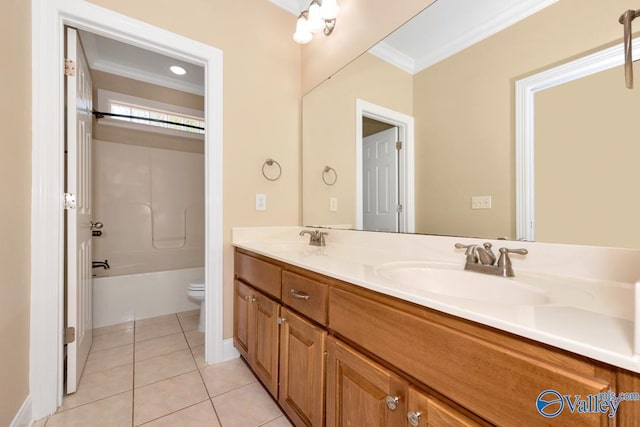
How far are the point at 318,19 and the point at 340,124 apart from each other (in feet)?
2.23

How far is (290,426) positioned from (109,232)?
238cm

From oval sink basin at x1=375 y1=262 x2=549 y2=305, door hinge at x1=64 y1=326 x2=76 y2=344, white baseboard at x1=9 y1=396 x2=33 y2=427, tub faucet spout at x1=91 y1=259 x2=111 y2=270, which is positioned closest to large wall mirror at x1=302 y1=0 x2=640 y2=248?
oval sink basin at x1=375 y1=262 x2=549 y2=305

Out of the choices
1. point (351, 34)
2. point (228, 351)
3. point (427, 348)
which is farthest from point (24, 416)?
point (351, 34)

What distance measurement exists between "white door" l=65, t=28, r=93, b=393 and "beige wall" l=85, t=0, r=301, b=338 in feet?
1.75

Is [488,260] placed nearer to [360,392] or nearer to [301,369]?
[360,392]

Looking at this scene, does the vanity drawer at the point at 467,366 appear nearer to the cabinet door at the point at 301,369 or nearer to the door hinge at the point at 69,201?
the cabinet door at the point at 301,369

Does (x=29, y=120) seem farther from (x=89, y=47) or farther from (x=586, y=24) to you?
(x=586, y=24)

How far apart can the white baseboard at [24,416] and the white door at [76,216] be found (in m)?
0.19

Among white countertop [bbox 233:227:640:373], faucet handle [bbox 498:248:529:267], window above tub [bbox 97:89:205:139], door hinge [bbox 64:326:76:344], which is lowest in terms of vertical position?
door hinge [bbox 64:326:76:344]

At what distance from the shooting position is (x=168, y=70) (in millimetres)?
2596

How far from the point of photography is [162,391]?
1.44 meters

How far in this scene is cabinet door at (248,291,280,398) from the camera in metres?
1.23

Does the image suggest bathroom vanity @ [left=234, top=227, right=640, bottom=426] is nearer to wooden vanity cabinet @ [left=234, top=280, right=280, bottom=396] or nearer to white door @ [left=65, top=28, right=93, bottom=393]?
wooden vanity cabinet @ [left=234, top=280, right=280, bottom=396]

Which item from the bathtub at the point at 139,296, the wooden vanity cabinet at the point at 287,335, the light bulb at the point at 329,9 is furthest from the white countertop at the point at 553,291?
the bathtub at the point at 139,296
